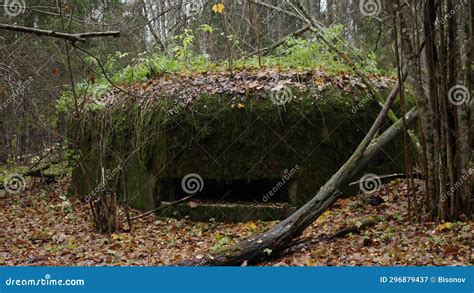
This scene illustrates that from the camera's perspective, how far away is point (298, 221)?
17.4ft

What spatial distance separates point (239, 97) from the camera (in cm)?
723

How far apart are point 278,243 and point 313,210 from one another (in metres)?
0.65

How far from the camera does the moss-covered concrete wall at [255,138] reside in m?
7.08

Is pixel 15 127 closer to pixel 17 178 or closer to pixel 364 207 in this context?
pixel 17 178
